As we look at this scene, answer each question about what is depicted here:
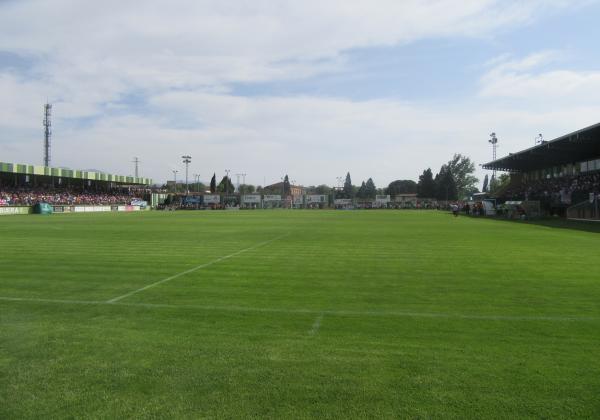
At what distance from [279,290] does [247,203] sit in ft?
327

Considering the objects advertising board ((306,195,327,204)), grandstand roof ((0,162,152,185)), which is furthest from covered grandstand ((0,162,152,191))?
advertising board ((306,195,327,204))

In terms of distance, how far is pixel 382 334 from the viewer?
232 inches

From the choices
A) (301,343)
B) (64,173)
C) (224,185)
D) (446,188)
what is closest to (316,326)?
(301,343)

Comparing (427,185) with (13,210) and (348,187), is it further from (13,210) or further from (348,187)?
(13,210)

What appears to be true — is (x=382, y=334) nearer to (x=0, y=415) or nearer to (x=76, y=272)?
(x=0, y=415)

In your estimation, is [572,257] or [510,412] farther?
[572,257]

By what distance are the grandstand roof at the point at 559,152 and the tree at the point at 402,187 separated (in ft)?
332

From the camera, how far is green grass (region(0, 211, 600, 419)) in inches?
156

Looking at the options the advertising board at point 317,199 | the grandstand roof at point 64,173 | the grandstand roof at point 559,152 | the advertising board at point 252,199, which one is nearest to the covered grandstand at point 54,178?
the grandstand roof at point 64,173

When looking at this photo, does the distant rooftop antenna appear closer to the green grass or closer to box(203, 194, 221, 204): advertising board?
box(203, 194, 221, 204): advertising board

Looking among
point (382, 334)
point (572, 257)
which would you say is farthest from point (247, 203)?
point (382, 334)

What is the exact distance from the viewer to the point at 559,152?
5147 centimetres

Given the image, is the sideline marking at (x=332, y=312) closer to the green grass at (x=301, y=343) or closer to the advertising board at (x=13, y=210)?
the green grass at (x=301, y=343)

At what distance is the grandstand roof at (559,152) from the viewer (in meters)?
42.2
